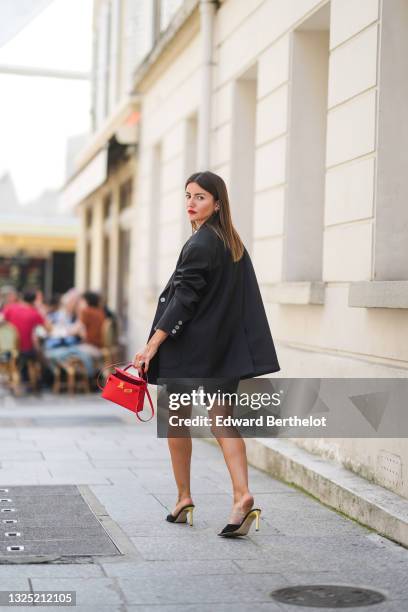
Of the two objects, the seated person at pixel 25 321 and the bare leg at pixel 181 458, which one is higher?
the seated person at pixel 25 321

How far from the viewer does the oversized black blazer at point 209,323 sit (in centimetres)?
502

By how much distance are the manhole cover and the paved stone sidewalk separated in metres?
0.05

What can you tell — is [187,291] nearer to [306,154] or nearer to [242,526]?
[242,526]

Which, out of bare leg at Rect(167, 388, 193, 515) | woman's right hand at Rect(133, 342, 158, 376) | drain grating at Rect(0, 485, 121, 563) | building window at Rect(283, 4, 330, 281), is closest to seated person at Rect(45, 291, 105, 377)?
building window at Rect(283, 4, 330, 281)

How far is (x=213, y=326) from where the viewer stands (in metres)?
5.04

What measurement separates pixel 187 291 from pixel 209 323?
0.19m

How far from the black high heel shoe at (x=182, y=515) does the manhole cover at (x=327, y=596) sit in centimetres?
117

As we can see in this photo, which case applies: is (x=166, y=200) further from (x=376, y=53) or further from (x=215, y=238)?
(x=215, y=238)

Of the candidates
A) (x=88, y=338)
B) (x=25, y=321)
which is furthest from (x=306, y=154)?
(x=25, y=321)

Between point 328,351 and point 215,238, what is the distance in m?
2.01

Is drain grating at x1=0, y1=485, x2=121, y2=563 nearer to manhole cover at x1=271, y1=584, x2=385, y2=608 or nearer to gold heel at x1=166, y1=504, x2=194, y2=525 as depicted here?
gold heel at x1=166, y1=504, x2=194, y2=525

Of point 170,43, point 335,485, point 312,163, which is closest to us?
A: point 335,485

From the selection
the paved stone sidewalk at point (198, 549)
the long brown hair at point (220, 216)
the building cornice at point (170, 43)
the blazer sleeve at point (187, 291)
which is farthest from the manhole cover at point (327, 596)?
the building cornice at point (170, 43)

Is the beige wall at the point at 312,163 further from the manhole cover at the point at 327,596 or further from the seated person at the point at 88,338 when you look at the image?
the seated person at the point at 88,338
